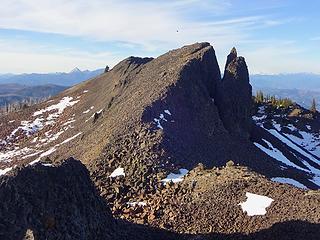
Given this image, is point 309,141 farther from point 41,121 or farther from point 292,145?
point 41,121

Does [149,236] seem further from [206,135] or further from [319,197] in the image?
[206,135]

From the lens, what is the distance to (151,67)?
245ft

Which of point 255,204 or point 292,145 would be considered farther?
point 292,145

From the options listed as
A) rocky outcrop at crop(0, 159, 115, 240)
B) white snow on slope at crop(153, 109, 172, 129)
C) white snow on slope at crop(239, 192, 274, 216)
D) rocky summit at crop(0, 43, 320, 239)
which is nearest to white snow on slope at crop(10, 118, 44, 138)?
rocky summit at crop(0, 43, 320, 239)

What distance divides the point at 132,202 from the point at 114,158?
8232 millimetres

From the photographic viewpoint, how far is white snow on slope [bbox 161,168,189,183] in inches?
1490

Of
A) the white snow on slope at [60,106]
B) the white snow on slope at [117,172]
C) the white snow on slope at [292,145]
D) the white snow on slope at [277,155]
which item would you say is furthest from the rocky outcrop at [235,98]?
the white snow on slope at [60,106]

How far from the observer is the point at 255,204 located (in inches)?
1266

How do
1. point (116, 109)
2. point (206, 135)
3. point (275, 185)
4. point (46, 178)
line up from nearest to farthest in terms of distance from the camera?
1. point (46, 178)
2. point (275, 185)
3. point (206, 135)
4. point (116, 109)

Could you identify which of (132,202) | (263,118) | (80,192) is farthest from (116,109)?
(263,118)

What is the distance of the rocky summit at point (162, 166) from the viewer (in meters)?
24.5

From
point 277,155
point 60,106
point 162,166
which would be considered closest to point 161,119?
point 162,166

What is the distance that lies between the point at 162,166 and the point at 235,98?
3102 cm

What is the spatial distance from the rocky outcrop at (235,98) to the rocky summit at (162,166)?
0.60ft
